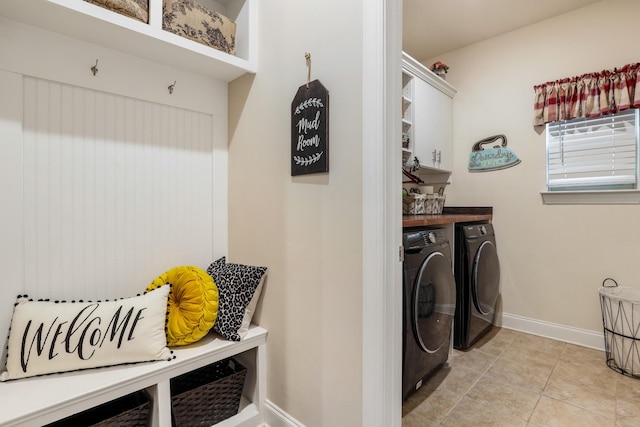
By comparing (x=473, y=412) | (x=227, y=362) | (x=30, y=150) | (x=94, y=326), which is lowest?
(x=473, y=412)

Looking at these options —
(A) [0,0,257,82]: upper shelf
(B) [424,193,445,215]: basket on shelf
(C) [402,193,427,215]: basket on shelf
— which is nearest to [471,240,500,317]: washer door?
(B) [424,193,445,215]: basket on shelf

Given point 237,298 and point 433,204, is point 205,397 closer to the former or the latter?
point 237,298

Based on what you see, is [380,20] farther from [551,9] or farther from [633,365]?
[633,365]

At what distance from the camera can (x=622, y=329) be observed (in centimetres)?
206

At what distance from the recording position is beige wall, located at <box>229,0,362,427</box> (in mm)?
1190

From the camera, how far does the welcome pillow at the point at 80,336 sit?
114cm

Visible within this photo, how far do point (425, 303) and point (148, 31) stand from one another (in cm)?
181

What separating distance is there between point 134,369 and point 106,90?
1216 millimetres

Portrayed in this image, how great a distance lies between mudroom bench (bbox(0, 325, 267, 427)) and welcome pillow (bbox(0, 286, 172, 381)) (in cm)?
4

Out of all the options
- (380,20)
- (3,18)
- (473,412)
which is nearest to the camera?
(380,20)

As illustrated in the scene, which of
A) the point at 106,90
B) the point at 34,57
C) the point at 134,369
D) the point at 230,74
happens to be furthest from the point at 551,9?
the point at 134,369

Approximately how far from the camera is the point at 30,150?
4.19ft

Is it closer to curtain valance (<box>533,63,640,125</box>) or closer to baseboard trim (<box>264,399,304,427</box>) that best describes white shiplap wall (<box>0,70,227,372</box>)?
baseboard trim (<box>264,399,304,427</box>)

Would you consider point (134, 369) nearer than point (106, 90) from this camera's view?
Yes
